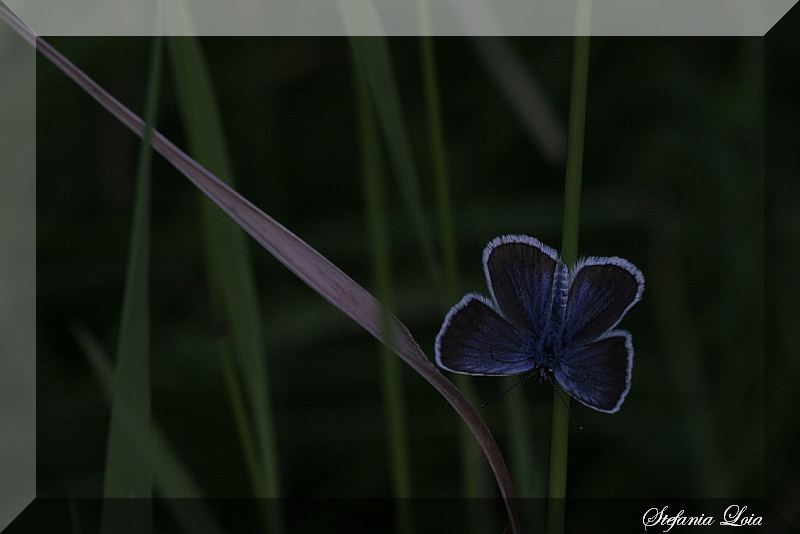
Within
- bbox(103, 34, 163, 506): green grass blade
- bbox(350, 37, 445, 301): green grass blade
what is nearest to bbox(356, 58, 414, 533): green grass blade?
bbox(350, 37, 445, 301): green grass blade

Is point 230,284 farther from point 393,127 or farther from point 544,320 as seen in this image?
point 544,320

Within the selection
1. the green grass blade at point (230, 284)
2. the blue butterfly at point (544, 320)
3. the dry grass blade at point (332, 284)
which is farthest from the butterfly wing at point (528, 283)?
the green grass blade at point (230, 284)

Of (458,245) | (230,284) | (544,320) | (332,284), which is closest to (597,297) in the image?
(544,320)

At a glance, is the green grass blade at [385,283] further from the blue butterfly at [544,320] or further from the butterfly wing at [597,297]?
the butterfly wing at [597,297]

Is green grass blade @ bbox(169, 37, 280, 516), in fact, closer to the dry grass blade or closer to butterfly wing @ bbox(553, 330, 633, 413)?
the dry grass blade

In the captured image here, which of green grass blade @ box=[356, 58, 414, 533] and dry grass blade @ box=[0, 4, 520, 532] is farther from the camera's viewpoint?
green grass blade @ box=[356, 58, 414, 533]

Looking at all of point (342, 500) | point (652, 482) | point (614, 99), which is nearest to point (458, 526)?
point (342, 500)

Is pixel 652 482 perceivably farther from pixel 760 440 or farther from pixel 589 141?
pixel 589 141
